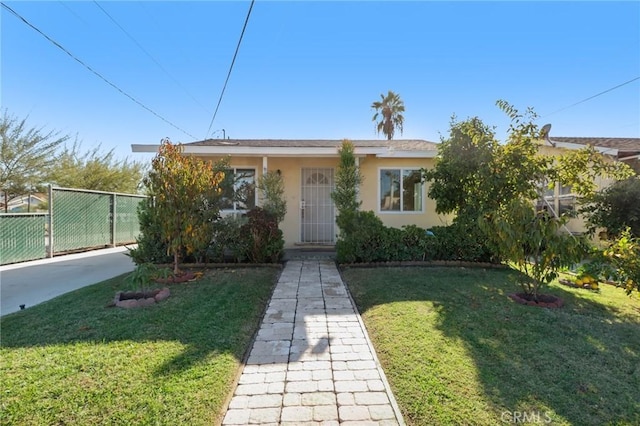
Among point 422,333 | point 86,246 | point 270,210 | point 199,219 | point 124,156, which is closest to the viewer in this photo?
point 422,333

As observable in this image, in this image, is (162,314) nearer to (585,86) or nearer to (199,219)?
(199,219)

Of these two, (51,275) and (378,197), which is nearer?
(51,275)

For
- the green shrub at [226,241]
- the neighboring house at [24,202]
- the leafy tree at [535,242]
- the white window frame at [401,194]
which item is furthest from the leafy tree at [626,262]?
the neighboring house at [24,202]

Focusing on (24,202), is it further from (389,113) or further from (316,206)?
(389,113)

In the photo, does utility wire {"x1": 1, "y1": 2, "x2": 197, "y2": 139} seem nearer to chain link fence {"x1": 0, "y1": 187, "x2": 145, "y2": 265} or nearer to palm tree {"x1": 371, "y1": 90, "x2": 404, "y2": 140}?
chain link fence {"x1": 0, "y1": 187, "x2": 145, "y2": 265}

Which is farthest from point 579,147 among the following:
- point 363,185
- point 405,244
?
point 405,244

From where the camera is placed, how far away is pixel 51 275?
24.4 ft

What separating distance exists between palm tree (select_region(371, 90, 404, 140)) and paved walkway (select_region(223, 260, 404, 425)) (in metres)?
24.7

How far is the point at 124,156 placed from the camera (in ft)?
66.0

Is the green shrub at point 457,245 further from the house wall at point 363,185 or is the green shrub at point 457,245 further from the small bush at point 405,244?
the house wall at point 363,185

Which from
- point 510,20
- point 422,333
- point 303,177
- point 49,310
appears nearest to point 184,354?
point 422,333

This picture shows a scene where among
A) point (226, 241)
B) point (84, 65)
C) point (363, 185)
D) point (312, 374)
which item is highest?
point (84, 65)

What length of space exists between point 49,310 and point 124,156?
18.1 m

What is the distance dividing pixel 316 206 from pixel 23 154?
13310 millimetres
